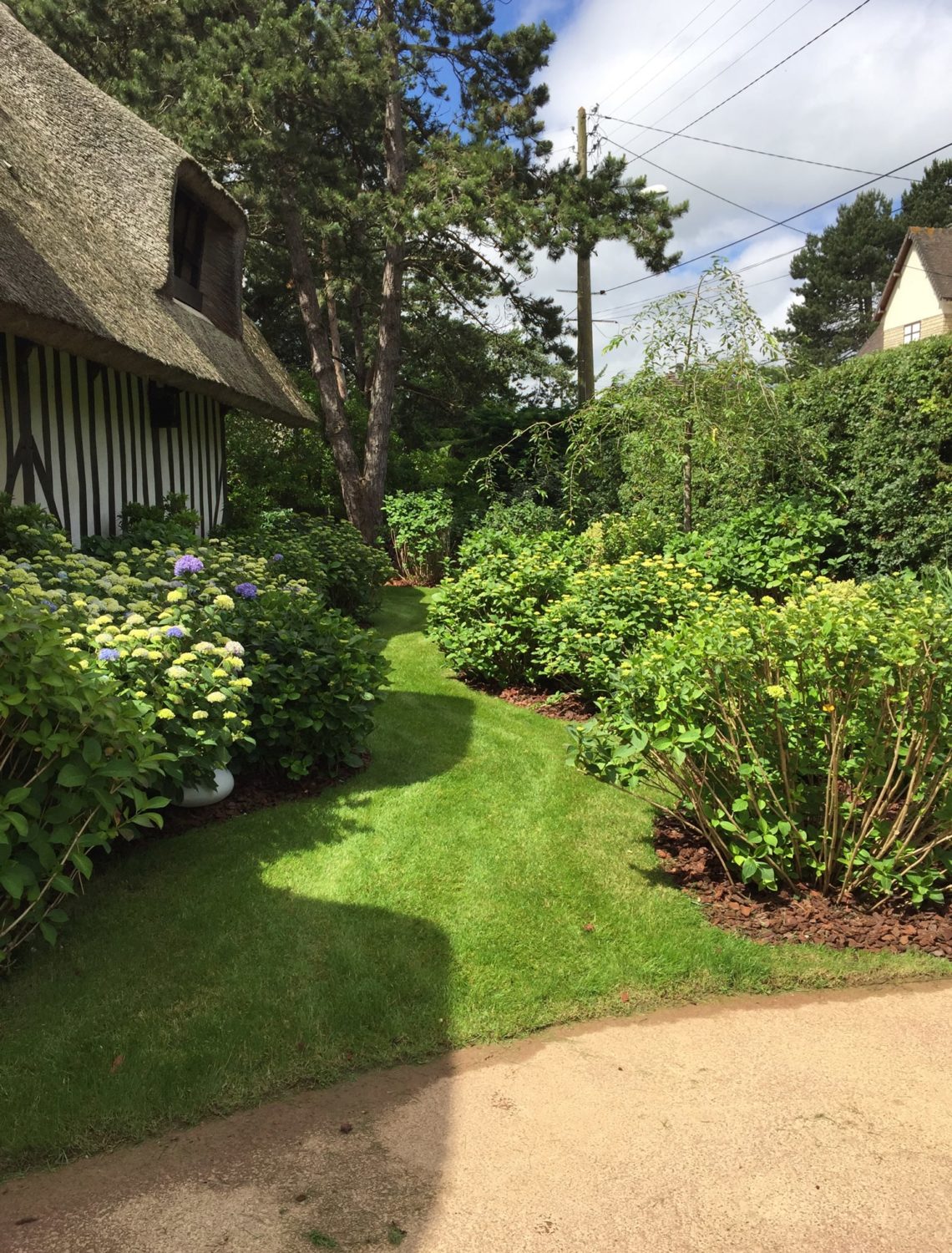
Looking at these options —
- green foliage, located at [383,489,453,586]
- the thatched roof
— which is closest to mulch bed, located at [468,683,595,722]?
the thatched roof

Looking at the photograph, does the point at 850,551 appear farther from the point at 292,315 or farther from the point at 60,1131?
the point at 292,315

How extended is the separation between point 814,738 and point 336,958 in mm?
2345

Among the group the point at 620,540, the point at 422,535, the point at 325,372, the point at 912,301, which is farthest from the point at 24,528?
the point at 912,301

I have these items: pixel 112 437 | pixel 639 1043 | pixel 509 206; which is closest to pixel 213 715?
pixel 639 1043

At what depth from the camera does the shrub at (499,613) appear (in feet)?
24.1

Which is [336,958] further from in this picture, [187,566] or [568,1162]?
[187,566]

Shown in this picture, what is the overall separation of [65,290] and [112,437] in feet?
7.34

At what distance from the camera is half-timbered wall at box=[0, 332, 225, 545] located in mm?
6219

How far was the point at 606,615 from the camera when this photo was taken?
6.75 meters

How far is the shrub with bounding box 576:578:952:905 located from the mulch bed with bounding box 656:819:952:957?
0.09 meters

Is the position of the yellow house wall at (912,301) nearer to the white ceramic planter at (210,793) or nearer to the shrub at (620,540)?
the shrub at (620,540)

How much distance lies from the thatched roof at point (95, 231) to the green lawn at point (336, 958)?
3.54 meters

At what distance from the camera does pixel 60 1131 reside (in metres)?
2.45

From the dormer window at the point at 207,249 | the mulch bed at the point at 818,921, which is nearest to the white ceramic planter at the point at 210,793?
the mulch bed at the point at 818,921
